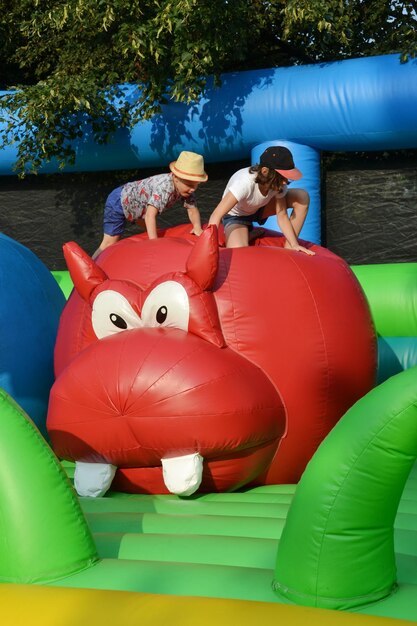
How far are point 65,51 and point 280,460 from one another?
5.21 metres

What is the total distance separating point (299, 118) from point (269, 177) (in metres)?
2.21

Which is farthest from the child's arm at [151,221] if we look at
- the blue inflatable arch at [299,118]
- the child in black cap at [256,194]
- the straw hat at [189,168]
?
the blue inflatable arch at [299,118]

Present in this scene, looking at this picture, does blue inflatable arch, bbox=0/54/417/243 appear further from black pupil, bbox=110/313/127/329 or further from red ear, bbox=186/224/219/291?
black pupil, bbox=110/313/127/329

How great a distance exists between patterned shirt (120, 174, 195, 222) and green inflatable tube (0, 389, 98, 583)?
221 cm

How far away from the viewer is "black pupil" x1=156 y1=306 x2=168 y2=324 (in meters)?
3.29

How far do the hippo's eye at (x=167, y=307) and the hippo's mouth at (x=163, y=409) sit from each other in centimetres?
5

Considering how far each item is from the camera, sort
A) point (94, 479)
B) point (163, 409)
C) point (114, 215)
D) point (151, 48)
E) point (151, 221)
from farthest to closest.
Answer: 1. point (151, 48)
2. point (114, 215)
3. point (151, 221)
4. point (94, 479)
5. point (163, 409)

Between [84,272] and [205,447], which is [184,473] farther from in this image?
[84,272]

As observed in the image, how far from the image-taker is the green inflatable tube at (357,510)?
191cm

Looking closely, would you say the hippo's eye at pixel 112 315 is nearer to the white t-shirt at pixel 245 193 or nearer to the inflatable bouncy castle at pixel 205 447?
the inflatable bouncy castle at pixel 205 447

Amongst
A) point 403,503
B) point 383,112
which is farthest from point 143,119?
point 403,503

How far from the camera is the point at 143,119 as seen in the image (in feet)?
21.6

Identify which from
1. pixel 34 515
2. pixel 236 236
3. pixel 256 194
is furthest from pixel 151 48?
pixel 34 515

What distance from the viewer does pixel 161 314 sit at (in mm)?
3297
